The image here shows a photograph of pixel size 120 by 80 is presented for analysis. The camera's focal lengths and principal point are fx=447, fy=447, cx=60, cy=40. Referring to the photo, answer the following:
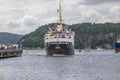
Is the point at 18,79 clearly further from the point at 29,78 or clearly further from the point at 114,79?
the point at 114,79

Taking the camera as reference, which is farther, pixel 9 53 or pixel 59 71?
pixel 9 53

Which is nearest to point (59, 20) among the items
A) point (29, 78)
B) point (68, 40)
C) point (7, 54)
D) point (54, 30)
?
point (54, 30)

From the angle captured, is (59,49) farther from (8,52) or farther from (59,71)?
(59,71)

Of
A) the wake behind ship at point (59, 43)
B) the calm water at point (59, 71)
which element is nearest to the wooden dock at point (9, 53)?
the wake behind ship at point (59, 43)

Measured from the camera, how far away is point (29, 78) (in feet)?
229

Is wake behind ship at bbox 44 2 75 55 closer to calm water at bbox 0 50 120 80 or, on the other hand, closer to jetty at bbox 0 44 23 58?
jetty at bbox 0 44 23 58

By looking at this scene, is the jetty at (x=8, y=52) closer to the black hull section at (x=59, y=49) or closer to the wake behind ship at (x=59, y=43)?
the wake behind ship at (x=59, y=43)

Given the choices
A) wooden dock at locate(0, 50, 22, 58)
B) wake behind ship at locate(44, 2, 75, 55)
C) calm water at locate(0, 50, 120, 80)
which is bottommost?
calm water at locate(0, 50, 120, 80)

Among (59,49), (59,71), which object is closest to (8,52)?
(59,49)

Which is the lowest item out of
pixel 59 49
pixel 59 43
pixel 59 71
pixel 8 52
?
pixel 59 71

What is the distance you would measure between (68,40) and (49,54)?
28.3 ft

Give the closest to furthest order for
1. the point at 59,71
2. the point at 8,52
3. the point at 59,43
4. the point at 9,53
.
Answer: the point at 59,71, the point at 59,43, the point at 8,52, the point at 9,53

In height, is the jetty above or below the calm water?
above

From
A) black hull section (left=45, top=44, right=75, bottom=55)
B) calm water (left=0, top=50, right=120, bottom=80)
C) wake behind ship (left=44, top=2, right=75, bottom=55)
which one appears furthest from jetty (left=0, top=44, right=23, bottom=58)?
calm water (left=0, top=50, right=120, bottom=80)
